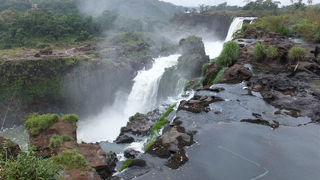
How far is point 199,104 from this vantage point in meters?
10.3

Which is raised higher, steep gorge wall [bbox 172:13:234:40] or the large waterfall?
steep gorge wall [bbox 172:13:234:40]

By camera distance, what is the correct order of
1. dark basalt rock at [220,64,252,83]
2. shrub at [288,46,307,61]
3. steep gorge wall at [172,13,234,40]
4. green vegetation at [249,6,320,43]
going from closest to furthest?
dark basalt rock at [220,64,252,83] < shrub at [288,46,307,61] < green vegetation at [249,6,320,43] < steep gorge wall at [172,13,234,40]

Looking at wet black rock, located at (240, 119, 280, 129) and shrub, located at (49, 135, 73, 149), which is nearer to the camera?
wet black rock, located at (240, 119, 280, 129)

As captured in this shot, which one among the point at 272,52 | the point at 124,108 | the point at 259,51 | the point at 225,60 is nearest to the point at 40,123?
the point at 225,60

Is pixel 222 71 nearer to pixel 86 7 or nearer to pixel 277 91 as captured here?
pixel 277 91

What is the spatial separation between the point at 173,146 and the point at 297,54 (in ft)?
35.0

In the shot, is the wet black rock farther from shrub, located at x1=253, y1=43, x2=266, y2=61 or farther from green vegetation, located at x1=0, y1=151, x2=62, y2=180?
green vegetation, located at x1=0, y1=151, x2=62, y2=180

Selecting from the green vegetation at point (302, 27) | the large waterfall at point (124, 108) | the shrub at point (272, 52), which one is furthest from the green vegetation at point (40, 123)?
the green vegetation at point (302, 27)

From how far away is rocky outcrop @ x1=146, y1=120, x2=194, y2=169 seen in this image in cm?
685

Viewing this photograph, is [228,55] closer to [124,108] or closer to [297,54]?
[297,54]

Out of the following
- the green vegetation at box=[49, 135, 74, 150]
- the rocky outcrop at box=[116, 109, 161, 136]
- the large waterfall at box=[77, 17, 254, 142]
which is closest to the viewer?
the green vegetation at box=[49, 135, 74, 150]

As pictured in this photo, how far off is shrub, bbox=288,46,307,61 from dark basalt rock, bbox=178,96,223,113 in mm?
6369

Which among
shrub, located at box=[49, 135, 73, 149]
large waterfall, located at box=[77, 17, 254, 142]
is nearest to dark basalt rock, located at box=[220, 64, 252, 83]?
shrub, located at box=[49, 135, 73, 149]

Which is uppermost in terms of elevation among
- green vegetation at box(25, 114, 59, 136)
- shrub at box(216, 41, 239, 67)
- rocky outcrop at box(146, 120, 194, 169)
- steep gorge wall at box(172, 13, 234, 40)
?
steep gorge wall at box(172, 13, 234, 40)
